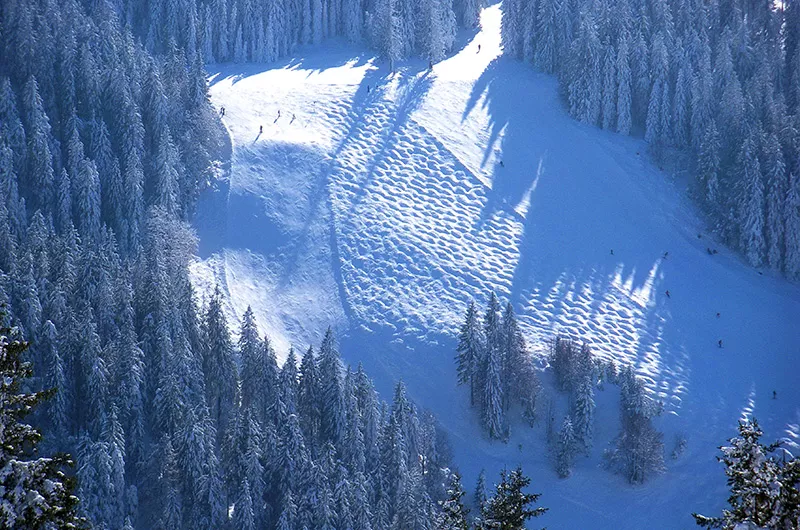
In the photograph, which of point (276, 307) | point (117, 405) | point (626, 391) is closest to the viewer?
point (117, 405)

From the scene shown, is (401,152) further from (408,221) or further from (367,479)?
(367,479)

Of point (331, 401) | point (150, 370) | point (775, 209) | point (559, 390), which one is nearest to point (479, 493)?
point (331, 401)

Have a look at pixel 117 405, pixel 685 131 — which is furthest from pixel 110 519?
pixel 685 131

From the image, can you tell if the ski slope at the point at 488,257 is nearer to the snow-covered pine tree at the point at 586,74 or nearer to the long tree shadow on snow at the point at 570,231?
the long tree shadow on snow at the point at 570,231

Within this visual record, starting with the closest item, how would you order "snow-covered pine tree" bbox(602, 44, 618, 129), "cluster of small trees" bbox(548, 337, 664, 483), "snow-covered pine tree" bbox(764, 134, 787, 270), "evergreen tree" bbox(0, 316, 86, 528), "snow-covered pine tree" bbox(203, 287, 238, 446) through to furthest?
"evergreen tree" bbox(0, 316, 86, 528) < "snow-covered pine tree" bbox(203, 287, 238, 446) < "cluster of small trees" bbox(548, 337, 664, 483) < "snow-covered pine tree" bbox(764, 134, 787, 270) < "snow-covered pine tree" bbox(602, 44, 618, 129)

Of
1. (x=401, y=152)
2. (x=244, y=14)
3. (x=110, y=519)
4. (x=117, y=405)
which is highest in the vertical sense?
(x=244, y=14)

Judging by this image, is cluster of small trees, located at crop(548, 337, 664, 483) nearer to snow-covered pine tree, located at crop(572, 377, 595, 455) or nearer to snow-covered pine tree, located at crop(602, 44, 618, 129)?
snow-covered pine tree, located at crop(572, 377, 595, 455)

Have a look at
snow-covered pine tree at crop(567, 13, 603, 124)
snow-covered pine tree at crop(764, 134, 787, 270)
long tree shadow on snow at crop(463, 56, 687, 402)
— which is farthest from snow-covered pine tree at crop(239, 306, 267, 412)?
snow-covered pine tree at crop(764, 134, 787, 270)
